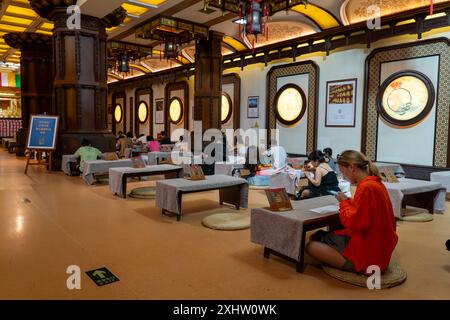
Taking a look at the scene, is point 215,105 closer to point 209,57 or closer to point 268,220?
point 209,57

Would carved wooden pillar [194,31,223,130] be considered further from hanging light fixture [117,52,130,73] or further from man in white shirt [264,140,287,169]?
man in white shirt [264,140,287,169]

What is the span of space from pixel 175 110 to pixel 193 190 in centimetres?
1132

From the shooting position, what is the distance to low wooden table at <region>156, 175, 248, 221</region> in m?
4.70

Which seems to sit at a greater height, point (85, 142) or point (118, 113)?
point (118, 113)

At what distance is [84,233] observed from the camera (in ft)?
13.4

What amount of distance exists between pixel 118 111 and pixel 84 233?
1718 centimetres

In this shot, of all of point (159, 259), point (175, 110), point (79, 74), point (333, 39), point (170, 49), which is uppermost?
point (333, 39)

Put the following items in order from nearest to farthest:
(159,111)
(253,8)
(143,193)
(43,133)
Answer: (253,8), (143,193), (43,133), (159,111)

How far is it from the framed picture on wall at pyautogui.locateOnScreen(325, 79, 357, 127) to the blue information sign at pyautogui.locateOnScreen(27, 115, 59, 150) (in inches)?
A: 272

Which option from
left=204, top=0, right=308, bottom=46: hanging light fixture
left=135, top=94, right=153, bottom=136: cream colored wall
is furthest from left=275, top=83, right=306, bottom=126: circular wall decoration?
left=135, top=94, right=153, bottom=136: cream colored wall

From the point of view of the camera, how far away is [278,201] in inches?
131

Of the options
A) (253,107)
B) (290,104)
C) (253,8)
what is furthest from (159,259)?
(253,107)

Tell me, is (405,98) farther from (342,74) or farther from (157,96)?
(157,96)

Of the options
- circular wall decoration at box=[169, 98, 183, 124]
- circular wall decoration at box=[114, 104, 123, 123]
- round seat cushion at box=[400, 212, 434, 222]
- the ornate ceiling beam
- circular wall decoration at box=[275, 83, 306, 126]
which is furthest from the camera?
circular wall decoration at box=[114, 104, 123, 123]
